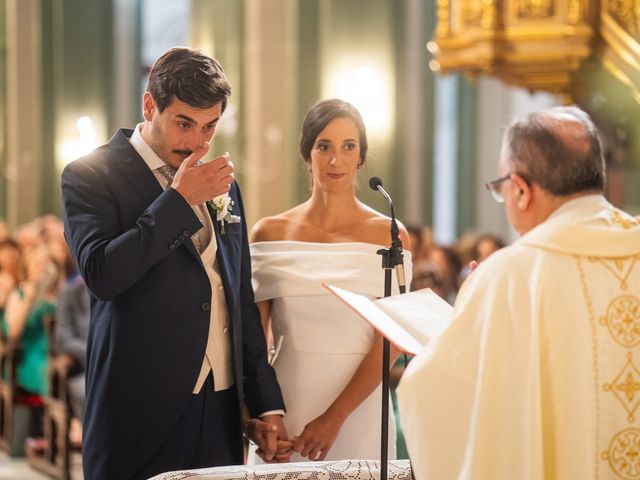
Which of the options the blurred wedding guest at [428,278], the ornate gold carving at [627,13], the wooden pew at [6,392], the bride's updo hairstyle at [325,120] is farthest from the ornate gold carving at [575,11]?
the wooden pew at [6,392]

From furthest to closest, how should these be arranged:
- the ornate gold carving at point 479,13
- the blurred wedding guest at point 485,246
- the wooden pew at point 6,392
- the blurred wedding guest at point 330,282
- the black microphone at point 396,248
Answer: the blurred wedding guest at point 485,246 < the wooden pew at point 6,392 < the ornate gold carving at point 479,13 < the blurred wedding guest at point 330,282 < the black microphone at point 396,248

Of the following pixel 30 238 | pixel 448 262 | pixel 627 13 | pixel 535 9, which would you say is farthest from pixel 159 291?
pixel 30 238

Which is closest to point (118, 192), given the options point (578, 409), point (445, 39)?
point (578, 409)

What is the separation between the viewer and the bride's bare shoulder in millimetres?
4156

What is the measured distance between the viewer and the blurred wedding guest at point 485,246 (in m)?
10.3

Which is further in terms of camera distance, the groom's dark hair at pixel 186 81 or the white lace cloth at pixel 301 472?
the groom's dark hair at pixel 186 81

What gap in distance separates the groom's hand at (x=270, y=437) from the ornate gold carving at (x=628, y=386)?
4.11 ft

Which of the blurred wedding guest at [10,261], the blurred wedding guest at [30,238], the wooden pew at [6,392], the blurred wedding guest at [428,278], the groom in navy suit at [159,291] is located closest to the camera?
the groom in navy suit at [159,291]

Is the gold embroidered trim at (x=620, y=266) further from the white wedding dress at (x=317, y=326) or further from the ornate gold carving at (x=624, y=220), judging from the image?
the white wedding dress at (x=317, y=326)

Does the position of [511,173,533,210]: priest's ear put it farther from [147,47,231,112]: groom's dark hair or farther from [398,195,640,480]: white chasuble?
[147,47,231,112]: groom's dark hair

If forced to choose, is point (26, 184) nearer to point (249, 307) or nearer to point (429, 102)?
point (429, 102)

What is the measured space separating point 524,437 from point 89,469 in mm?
1306

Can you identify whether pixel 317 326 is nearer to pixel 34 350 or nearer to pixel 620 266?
pixel 620 266

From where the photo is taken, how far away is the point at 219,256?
3.56 m
